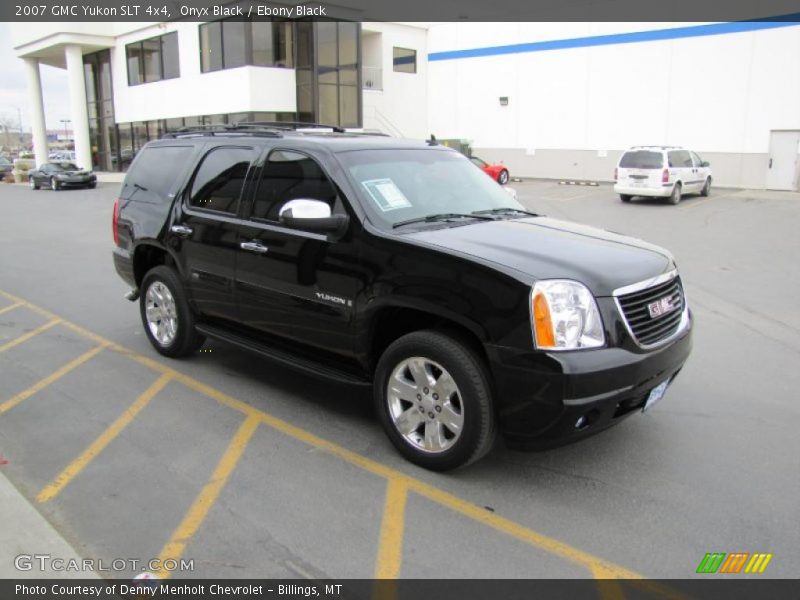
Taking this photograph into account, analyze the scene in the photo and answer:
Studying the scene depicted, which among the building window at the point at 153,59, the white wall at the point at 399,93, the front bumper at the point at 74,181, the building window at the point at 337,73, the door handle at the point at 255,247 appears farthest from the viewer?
the white wall at the point at 399,93

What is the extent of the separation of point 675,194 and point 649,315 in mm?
19190

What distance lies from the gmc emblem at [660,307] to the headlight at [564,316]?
49cm

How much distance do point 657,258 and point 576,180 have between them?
28452mm

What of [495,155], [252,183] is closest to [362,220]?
[252,183]

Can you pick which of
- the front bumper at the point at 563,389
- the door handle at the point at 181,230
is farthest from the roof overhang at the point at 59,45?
the front bumper at the point at 563,389

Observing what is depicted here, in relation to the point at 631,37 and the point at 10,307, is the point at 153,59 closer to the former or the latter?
the point at 631,37

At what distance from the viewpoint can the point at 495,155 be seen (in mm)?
34719

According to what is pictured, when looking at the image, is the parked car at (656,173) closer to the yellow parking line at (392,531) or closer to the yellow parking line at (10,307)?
the yellow parking line at (10,307)

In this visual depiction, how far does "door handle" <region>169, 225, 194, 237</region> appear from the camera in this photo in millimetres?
5386

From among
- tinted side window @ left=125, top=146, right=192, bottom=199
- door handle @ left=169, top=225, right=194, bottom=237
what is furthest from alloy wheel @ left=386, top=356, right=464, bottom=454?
tinted side window @ left=125, top=146, right=192, bottom=199

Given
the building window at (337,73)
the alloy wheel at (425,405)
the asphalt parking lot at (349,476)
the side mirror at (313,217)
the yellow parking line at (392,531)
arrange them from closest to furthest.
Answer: the yellow parking line at (392,531) → the asphalt parking lot at (349,476) → the alloy wheel at (425,405) → the side mirror at (313,217) → the building window at (337,73)

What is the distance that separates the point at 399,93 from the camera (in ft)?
115

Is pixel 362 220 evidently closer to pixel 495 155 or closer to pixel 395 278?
pixel 395 278

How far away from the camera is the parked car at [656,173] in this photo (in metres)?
20.6
